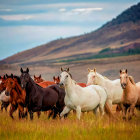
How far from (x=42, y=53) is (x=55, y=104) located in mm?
185178

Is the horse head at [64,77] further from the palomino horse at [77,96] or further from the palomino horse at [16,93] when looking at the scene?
the palomino horse at [16,93]

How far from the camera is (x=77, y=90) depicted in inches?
451

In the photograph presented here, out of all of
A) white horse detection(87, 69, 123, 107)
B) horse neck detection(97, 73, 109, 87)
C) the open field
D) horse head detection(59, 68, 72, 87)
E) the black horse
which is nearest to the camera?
horse head detection(59, 68, 72, 87)

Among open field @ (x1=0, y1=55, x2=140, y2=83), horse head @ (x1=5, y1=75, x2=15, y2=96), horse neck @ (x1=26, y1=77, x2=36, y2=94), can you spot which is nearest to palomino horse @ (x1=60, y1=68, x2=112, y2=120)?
horse neck @ (x1=26, y1=77, x2=36, y2=94)

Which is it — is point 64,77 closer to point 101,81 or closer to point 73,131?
point 73,131

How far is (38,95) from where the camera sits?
39.2 feet

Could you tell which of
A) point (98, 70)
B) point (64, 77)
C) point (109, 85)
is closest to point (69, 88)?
point (64, 77)

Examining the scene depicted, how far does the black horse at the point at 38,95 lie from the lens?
37.6ft

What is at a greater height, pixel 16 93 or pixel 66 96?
pixel 16 93

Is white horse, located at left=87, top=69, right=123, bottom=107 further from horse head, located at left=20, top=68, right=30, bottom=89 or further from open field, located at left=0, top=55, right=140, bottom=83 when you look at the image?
open field, located at left=0, top=55, right=140, bottom=83

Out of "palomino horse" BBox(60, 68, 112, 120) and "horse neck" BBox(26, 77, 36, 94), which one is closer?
"palomino horse" BBox(60, 68, 112, 120)

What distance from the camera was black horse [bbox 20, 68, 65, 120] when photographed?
451 inches

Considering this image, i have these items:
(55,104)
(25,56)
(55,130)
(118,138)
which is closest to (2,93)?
(55,104)

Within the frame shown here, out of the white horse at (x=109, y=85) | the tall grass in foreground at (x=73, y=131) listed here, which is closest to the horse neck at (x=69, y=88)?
the tall grass in foreground at (x=73, y=131)
